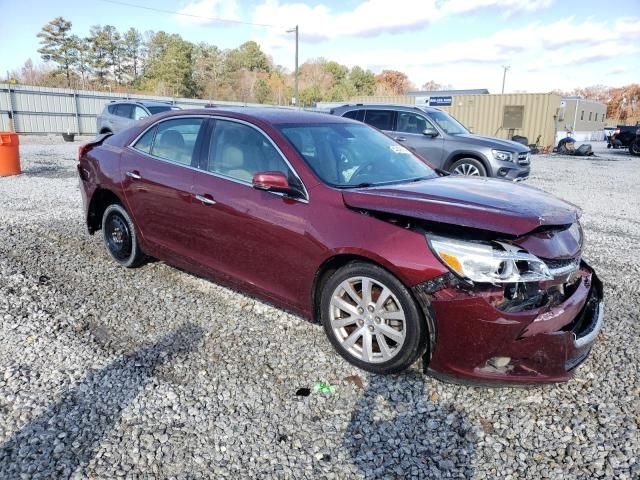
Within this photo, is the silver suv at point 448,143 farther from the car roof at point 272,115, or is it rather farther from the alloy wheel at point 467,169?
the car roof at point 272,115

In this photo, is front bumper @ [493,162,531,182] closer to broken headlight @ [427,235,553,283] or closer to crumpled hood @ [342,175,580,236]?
crumpled hood @ [342,175,580,236]

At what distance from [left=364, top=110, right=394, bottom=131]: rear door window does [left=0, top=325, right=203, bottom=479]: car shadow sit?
29.0 feet

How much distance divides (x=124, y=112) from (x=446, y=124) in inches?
Result: 382

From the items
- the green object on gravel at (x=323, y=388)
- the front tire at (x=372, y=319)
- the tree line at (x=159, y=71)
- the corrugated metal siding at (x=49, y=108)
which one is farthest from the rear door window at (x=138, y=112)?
the tree line at (x=159, y=71)

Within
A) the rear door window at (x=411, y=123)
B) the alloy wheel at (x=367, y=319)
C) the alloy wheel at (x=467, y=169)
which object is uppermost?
the rear door window at (x=411, y=123)

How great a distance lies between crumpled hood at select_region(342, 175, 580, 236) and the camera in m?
2.70

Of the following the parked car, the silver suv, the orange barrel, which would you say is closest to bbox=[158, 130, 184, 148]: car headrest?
the silver suv

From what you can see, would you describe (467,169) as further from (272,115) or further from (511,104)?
(511,104)

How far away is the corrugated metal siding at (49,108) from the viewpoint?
24750 mm

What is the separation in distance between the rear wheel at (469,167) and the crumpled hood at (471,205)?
698cm

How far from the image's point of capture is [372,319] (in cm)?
304

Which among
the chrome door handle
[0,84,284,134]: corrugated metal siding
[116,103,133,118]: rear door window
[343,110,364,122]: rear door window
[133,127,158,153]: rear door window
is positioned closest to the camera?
the chrome door handle

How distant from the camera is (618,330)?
3816 mm

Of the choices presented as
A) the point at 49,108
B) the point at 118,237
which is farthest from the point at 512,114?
the point at 118,237
